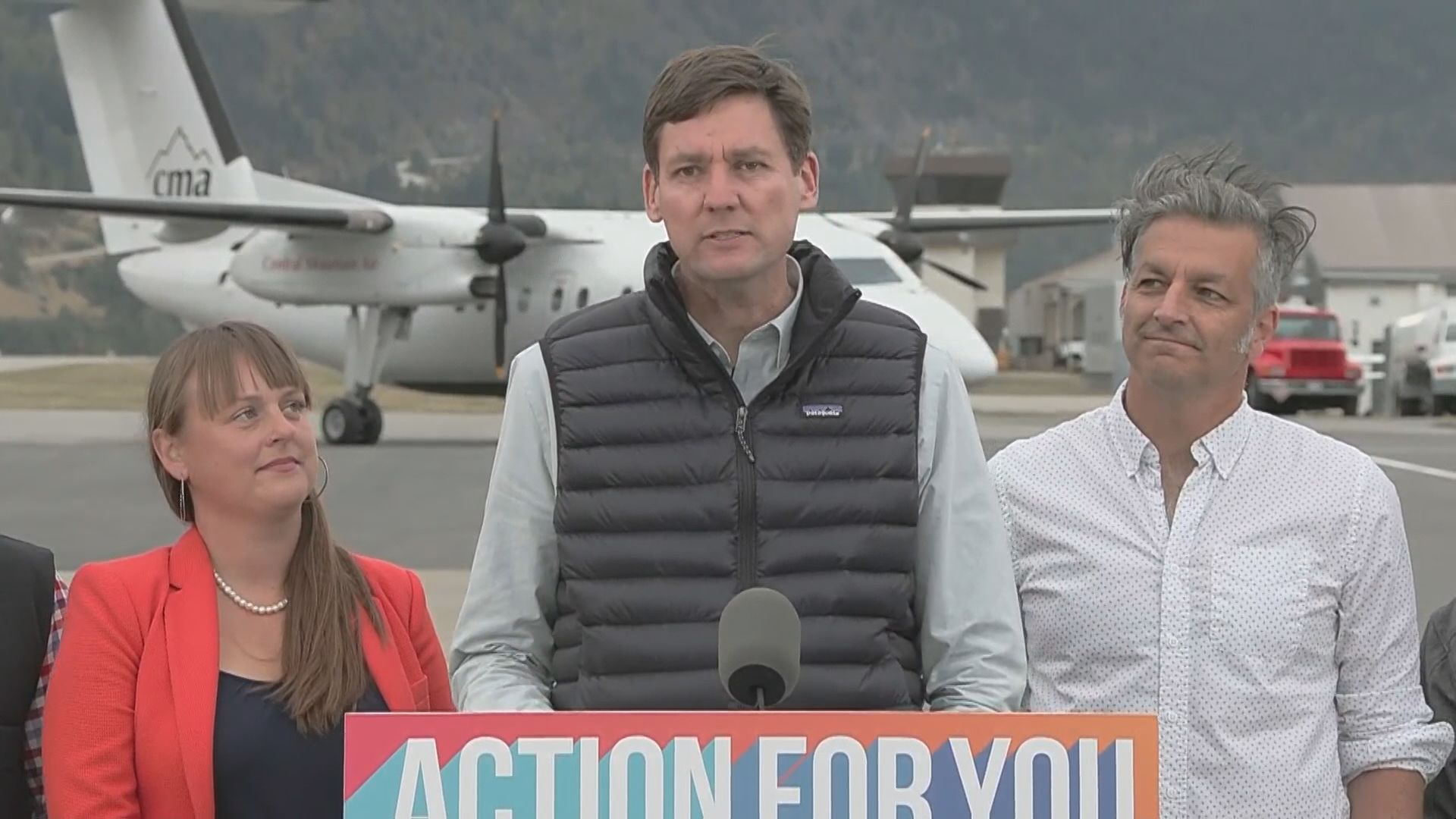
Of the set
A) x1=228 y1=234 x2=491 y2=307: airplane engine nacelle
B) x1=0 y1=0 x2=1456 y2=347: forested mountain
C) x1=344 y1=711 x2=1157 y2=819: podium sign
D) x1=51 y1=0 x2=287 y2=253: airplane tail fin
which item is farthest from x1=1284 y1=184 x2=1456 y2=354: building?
x1=344 y1=711 x2=1157 y2=819: podium sign

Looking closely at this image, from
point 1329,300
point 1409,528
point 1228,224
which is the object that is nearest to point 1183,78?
point 1329,300

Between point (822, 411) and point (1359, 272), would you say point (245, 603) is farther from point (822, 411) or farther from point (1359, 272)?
point (1359, 272)

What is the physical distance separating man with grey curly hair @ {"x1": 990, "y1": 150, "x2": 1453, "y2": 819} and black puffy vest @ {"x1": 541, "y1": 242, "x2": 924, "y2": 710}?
0.88 feet

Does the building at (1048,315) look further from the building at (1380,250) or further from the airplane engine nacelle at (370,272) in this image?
the airplane engine nacelle at (370,272)

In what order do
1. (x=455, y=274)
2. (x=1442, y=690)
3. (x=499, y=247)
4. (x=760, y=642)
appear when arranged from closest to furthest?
(x=760, y=642) → (x=1442, y=690) → (x=499, y=247) → (x=455, y=274)

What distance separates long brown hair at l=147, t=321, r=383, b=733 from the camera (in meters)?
2.56

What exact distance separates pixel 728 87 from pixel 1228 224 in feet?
2.24

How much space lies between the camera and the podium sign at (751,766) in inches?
74.4

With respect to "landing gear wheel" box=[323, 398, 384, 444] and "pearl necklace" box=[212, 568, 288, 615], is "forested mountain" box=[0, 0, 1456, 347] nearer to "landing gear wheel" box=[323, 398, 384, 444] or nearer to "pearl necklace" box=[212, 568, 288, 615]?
"landing gear wheel" box=[323, 398, 384, 444]

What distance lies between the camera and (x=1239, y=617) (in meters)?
2.56

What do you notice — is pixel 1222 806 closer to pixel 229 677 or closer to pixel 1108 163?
pixel 229 677

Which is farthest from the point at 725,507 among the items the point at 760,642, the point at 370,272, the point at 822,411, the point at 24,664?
the point at 370,272

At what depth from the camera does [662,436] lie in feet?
8.23

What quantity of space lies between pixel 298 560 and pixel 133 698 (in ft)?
0.95
